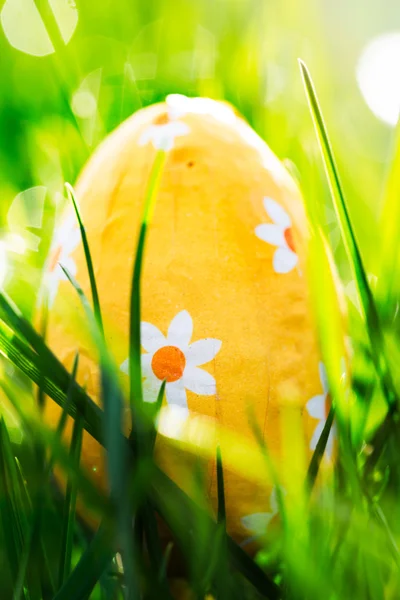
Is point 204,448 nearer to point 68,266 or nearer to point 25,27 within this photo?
point 68,266

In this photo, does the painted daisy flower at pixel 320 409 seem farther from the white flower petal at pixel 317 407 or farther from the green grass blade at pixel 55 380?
the green grass blade at pixel 55 380

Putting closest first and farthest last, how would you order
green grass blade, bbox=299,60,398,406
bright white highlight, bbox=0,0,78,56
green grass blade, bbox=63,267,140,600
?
green grass blade, bbox=63,267,140,600, green grass blade, bbox=299,60,398,406, bright white highlight, bbox=0,0,78,56

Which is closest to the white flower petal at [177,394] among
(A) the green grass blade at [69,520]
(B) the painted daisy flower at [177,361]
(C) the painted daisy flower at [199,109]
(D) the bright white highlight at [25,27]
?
(B) the painted daisy flower at [177,361]

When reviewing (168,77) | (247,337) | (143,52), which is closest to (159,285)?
(247,337)

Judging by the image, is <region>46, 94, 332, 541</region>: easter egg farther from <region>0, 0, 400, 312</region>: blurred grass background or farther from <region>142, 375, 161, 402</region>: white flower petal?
<region>0, 0, 400, 312</region>: blurred grass background

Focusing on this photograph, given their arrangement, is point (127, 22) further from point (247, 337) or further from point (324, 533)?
point (324, 533)

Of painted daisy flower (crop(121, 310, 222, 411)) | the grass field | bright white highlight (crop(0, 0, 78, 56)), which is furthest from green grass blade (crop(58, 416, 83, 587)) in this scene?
bright white highlight (crop(0, 0, 78, 56))
